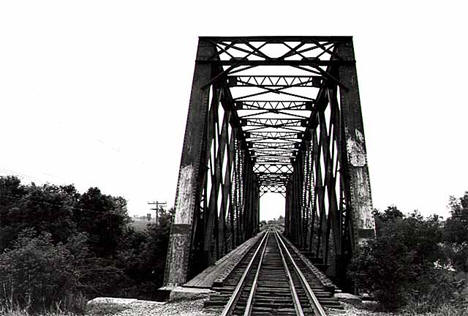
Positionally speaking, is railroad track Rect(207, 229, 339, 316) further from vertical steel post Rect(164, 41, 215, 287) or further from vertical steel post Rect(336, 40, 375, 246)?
vertical steel post Rect(336, 40, 375, 246)

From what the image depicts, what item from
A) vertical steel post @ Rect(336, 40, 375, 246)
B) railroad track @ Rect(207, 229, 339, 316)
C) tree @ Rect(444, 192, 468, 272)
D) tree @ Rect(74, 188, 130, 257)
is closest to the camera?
railroad track @ Rect(207, 229, 339, 316)

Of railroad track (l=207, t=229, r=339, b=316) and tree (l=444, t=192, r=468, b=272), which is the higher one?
tree (l=444, t=192, r=468, b=272)


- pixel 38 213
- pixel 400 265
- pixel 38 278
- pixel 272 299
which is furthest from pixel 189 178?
pixel 38 213

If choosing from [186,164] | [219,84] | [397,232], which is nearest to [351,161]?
[397,232]

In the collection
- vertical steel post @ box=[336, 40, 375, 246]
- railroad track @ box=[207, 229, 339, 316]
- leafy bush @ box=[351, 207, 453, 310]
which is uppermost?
vertical steel post @ box=[336, 40, 375, 246]

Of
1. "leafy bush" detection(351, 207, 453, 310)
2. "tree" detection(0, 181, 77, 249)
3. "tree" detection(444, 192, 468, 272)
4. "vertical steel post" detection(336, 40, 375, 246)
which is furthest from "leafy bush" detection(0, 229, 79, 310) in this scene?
"tree" detection(444, 192, 468, 272)

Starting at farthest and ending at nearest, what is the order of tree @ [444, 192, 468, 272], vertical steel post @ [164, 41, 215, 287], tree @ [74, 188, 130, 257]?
1. tree @ [444, 192, 468, 272]
2. tree @ [74, 188, 130, 257]
3. vertical steel post @ [164, 41, 215, 287]

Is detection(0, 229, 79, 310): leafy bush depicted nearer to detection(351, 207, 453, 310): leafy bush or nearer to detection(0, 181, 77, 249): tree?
detection(351, 207, 453, 310): leafy bush

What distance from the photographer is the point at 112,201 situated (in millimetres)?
31000

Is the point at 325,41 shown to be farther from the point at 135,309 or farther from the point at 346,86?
the point at 135,309

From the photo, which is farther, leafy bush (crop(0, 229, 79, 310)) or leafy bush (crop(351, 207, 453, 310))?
leafy bush (crop(0, 229, 79, 310))

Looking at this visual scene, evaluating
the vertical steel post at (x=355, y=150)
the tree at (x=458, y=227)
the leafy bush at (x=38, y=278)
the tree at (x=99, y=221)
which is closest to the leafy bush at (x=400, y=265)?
the vertical steel post at (x=355, y=150)

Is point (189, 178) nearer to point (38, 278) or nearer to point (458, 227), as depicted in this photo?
point (38, 278)

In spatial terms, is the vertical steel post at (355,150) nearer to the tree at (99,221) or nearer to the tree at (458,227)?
the tree at (99,221)
